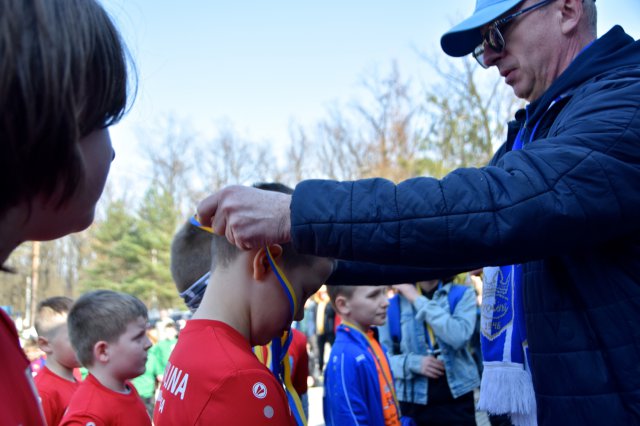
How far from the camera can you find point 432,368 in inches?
218

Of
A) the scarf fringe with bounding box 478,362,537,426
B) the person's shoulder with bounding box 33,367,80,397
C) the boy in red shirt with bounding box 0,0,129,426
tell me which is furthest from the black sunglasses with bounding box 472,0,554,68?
the person's shoulder with bounding box 33,367,80,397

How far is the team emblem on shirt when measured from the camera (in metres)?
1.87

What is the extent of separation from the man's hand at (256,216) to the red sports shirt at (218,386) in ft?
1.34

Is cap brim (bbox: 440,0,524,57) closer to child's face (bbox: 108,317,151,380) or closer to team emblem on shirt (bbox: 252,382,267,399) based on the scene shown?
team emblem on shirt (bbox: 252,382,267,399)

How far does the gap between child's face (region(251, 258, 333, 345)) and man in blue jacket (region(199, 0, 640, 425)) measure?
1.51 feet

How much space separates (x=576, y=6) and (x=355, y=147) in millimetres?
30446

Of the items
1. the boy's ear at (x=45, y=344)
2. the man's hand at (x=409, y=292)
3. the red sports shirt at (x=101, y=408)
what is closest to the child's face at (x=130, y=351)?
the red sports shirt at (x=101, y=408)

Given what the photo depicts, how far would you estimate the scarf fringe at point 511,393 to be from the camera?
2.10m

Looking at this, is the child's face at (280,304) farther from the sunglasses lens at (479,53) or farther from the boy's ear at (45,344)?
the boy's ear at (45,344)

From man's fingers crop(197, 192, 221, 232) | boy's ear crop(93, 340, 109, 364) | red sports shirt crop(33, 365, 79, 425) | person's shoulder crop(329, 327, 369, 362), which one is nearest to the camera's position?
man's fingers crop(197, 192, 221, 232)

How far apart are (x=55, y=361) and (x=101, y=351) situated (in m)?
1.16

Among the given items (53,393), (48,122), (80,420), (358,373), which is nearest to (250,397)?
(48,122)

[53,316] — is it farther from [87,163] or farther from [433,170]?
[433,170]

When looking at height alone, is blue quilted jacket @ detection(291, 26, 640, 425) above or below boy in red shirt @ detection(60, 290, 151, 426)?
above
